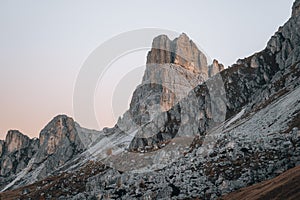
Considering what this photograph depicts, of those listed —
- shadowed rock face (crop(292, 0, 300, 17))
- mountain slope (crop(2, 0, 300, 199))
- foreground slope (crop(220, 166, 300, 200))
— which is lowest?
foreground slope (crop(220, 166, 300, 200))

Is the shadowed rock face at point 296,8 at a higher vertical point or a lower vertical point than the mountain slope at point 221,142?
higher

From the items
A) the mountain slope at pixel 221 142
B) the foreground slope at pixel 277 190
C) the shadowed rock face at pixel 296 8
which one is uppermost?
the shadowed rock face at pixel 296 8

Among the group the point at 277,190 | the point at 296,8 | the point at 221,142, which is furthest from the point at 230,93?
the point at 277,190

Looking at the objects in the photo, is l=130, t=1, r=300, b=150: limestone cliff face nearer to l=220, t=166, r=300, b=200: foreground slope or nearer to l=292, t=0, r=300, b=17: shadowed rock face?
l=292, t=0, r=300, b=17: shadowed rock face

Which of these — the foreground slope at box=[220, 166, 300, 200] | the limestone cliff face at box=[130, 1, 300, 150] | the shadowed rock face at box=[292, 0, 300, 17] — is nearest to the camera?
the foreground slope at box=[220, 166, 300, 200]

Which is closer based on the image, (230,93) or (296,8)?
(296,8)

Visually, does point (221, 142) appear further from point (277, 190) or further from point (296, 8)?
point (296, 8)

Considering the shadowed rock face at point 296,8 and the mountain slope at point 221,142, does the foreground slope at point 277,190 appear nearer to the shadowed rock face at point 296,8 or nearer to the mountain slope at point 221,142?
the mountain slope at point 221,142

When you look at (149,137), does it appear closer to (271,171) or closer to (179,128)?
(179,128)

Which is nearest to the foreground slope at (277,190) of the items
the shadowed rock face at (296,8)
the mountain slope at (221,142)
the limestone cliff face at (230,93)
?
the mountain slope at (221,142)

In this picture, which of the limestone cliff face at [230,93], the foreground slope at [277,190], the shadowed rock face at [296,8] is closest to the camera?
the foreground slope at [277,190]

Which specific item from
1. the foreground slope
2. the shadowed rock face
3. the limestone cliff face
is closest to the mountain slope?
the shadowed rock face

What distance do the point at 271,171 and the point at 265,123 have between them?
107ft

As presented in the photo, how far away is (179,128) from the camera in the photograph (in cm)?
14838
